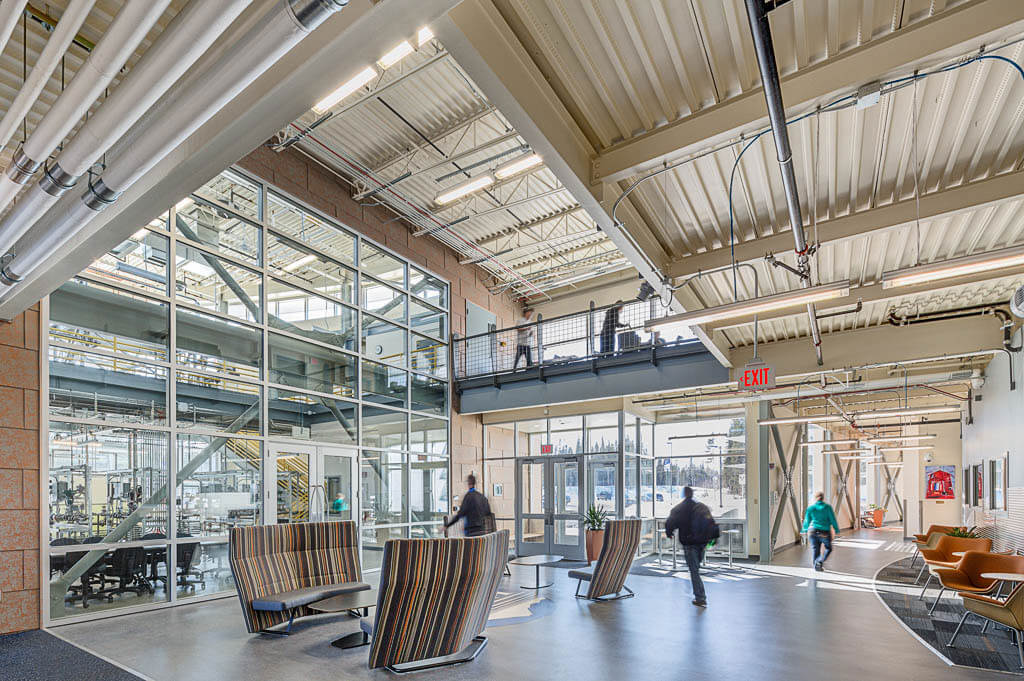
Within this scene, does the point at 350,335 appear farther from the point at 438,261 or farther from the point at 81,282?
the point at 81,282

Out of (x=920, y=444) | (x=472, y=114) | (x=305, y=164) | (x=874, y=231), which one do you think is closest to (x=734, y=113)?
(x=874, y=231)

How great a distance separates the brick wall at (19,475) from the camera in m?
6.48

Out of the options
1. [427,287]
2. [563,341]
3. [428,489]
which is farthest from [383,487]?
[563,341]

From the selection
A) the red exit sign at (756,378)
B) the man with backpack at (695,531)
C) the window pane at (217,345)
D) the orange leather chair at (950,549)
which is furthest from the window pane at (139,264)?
the orange leather chair at (950,549)

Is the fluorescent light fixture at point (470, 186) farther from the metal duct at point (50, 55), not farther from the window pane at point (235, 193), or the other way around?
the metal duct at point (50, 55)

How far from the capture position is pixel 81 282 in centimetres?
754

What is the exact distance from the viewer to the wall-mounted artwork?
18156mm

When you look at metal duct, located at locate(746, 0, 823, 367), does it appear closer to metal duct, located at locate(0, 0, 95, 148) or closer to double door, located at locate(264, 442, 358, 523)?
metal duct, located at locate(0, 0, 95, 148)

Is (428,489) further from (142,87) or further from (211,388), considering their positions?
(142,87)

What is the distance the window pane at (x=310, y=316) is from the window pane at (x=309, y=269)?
0.60 feet

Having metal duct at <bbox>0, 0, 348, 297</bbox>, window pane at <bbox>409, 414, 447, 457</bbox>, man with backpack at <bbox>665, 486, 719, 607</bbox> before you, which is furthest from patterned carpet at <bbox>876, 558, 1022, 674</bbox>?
window pane at <bbox>409, 414, 447, 457</bbox>

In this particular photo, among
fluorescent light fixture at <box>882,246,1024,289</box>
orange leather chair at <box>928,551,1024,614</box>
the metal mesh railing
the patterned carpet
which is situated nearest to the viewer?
fluorescent light fixture at <box>882,246,1024,289</box>

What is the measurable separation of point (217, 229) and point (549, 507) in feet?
27.5

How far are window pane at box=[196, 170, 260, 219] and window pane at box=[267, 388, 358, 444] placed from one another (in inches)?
108
